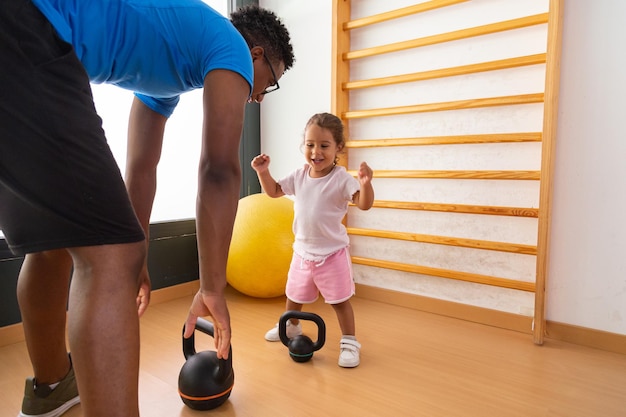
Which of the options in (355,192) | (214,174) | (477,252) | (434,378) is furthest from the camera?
(477,252)

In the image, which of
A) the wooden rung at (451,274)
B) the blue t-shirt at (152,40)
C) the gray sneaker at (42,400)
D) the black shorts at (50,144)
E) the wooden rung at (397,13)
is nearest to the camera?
the black shorts at (50,144)

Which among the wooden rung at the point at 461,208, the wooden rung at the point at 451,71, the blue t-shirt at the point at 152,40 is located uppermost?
the wooden rung at the point at 451,71

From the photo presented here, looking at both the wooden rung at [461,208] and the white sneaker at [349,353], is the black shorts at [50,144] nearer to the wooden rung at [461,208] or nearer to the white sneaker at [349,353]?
the white sneaker at [349,353]

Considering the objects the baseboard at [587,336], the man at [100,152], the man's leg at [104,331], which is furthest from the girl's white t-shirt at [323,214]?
the man's leg at [104,331]

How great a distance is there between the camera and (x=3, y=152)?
2.14 ft

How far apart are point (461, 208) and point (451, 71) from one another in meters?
0.64

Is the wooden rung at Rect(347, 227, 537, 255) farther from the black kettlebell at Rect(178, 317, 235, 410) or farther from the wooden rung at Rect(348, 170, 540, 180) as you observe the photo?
the black kettlebell at Rect(178, 317, 235, 410)

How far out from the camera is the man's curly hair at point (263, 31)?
43.4 inches

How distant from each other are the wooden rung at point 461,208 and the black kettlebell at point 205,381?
1224 millimetres

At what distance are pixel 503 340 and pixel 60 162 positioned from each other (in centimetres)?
180

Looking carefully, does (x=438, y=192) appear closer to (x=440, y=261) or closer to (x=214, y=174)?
(x=440, y=261)

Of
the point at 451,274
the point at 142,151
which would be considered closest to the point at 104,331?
the point at 142,151

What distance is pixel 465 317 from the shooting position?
2104 mm

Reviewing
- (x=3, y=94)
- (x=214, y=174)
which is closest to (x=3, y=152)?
(x=3, y=94)
